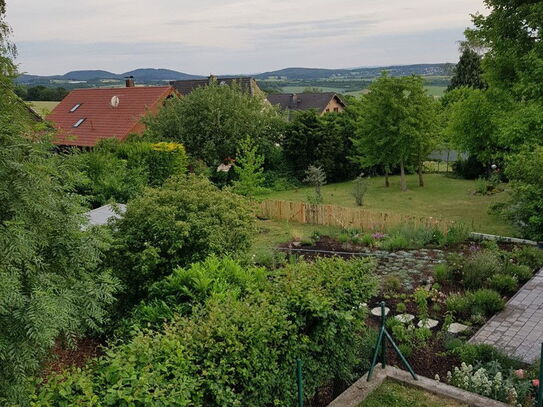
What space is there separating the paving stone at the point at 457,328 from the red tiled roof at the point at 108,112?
24.8 m

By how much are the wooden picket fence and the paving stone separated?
6.36 m

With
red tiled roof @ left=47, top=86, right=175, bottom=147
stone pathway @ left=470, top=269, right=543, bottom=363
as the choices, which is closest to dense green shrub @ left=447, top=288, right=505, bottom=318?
stone pathway @ left=470, top=269, right=543, bottom=363

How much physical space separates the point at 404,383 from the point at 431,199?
1843 centimetres

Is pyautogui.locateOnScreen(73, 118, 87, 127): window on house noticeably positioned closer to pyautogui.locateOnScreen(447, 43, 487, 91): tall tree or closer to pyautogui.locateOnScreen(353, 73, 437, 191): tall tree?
pyautogui.locateOnScreen(353, 73, 437, 191): tall tree

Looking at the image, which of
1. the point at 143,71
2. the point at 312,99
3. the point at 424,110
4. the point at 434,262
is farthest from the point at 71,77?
the point at 434,262

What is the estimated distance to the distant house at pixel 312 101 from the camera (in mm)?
51234

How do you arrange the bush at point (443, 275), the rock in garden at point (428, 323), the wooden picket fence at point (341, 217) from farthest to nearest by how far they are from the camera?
1. the wooden picket fence at point (341, 217)
2. the bush at point (443, 275)
3. the rock in garden at point (428, 323)

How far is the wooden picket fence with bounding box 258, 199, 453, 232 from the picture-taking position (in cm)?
1483

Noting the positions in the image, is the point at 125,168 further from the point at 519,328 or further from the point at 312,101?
the point at 312,101

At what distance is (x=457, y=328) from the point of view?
8.18 m

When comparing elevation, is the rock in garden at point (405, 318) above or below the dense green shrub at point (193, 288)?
below

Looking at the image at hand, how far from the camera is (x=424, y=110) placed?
76.4 ft

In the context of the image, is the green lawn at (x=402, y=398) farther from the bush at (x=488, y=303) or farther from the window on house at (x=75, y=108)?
the window on house at (x=75, y=108)

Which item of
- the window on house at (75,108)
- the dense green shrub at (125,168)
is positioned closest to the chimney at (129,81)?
the window on house at (75,108)
